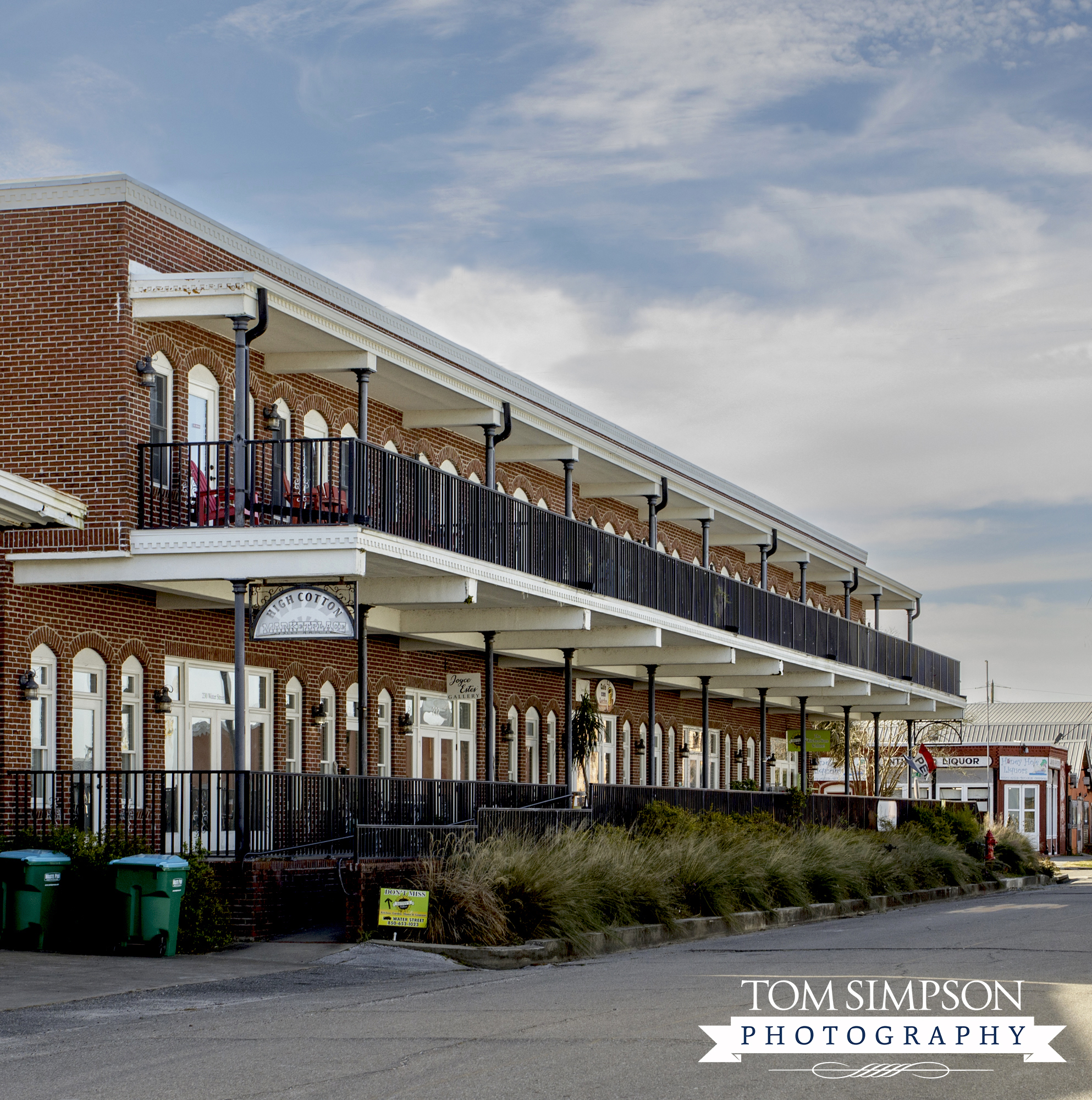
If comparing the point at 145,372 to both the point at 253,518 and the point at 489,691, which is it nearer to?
the point at 253,518

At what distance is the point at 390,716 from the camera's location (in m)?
28.0

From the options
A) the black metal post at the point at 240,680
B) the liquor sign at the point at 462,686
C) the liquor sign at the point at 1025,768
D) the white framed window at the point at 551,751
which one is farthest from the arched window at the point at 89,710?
the liquor sign at the point at 1025,768

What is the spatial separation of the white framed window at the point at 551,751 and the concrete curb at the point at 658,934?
761 cm

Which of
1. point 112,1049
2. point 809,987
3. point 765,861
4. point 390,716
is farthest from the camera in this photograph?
point 390,716

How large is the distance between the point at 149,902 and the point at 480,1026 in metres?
6.35

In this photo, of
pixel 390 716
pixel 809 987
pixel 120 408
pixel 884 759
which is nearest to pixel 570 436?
pixel 390 716

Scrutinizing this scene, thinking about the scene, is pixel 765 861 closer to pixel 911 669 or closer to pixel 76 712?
pixel 76 712

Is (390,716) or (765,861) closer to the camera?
(765,861)

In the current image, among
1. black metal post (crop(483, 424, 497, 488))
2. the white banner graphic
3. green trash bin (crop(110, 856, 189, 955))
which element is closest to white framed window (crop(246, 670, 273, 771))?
black metal post (crop(483, 424, 497, 488))

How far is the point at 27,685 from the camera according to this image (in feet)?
64.2

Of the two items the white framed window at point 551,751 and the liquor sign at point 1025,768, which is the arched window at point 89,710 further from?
the liquor sign at point 1025,768

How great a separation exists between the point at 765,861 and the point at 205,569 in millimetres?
9697

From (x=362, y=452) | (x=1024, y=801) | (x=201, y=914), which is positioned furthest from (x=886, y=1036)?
(x=1024, y=801)

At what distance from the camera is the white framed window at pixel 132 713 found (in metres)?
21.3
